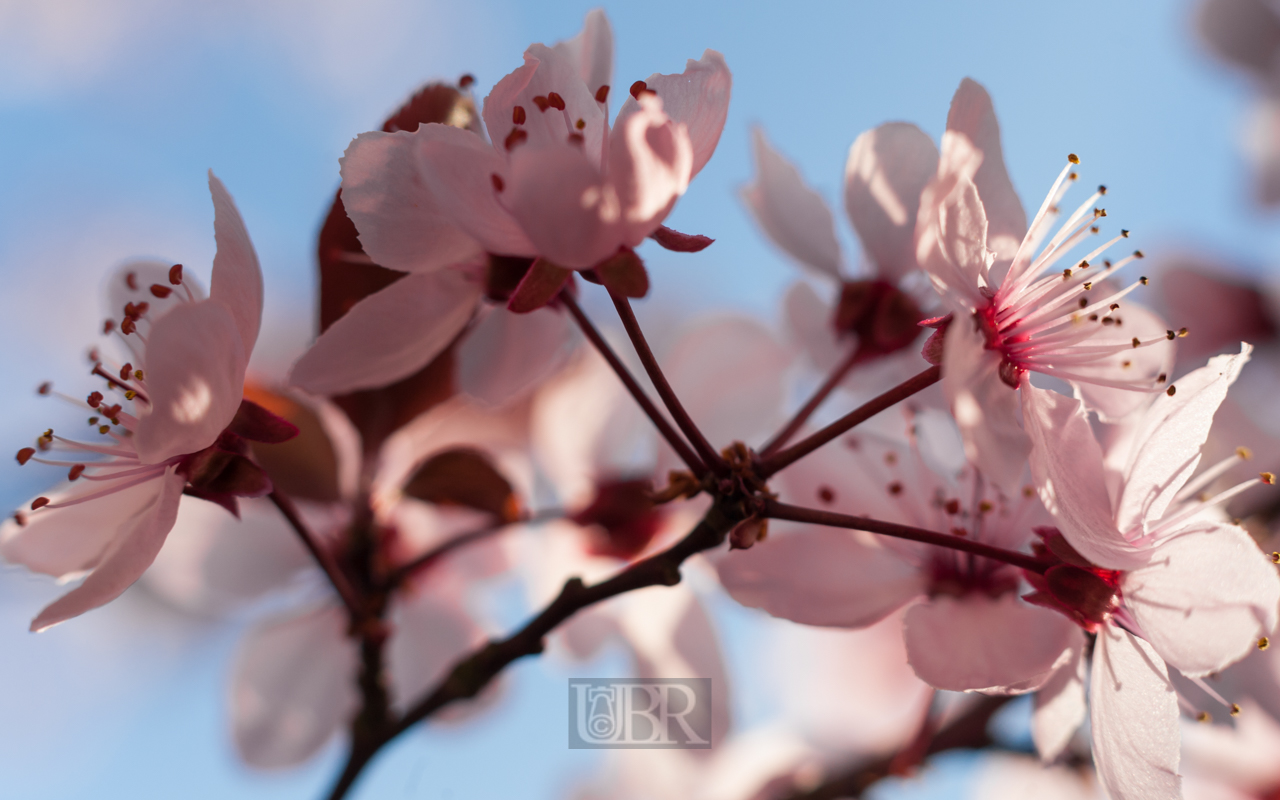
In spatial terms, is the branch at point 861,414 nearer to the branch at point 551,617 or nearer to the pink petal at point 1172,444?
the branch at point 551,617

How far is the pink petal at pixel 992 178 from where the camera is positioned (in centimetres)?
67

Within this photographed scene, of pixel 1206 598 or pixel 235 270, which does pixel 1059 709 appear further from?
pixel 235 270

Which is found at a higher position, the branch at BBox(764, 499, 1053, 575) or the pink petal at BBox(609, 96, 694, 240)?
the pink petal at BBox(609, 96, 694, 240)

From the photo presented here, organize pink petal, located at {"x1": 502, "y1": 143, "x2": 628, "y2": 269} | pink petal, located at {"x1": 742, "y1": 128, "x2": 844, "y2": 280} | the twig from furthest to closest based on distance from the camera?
pink petal, located at {"x1": 742, "y1": 128, "x2": 844, "y2": 280}, the twig, pink petal, located at {"x1": 502, "y1": 143, "x2": 628, "y2": 269}

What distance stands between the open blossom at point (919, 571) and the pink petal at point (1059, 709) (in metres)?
0.05

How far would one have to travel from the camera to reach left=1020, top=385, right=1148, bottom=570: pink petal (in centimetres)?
60

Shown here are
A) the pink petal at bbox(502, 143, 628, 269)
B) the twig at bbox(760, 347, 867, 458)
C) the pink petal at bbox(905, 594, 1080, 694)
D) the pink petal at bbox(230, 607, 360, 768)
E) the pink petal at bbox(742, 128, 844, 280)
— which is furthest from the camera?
the pink petal at bbox(230, 607, 360, 768)

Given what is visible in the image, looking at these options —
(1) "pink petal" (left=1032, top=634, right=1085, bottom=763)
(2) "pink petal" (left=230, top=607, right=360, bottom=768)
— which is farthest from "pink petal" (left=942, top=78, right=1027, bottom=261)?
(2) "pink petal" (left=230, top=607, right=360, bottom=768)

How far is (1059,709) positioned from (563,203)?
0.59 meters

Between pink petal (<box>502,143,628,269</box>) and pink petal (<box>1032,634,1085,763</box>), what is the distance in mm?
523

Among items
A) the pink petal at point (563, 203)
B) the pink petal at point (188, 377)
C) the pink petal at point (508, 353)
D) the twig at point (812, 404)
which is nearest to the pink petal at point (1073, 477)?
the twig at point (812, 404)

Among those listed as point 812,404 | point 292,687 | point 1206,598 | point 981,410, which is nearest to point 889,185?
point 812,404

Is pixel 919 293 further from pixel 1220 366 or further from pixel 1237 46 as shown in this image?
pixel 1237 46

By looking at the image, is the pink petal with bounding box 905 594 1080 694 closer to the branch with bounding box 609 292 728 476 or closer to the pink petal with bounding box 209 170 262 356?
the branch with bounding box 609 292 728 476
